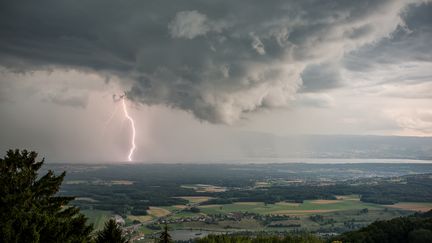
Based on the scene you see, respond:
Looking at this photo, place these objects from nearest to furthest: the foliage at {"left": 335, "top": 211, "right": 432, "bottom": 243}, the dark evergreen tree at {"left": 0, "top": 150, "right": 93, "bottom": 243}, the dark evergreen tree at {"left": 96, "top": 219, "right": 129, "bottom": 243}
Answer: the dark evergreen tree at {"left": 0, "top": 150, "right": 93, "bottom": 243} < the dark evergreen tree at {"left": 96, "top": 219, "right": 129, "bottom": 243} < the foliage at {"left": 335, "top": 211, "right": 432, "bottom": 243}

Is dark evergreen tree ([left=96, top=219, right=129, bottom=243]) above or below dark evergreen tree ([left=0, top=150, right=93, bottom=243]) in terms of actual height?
below

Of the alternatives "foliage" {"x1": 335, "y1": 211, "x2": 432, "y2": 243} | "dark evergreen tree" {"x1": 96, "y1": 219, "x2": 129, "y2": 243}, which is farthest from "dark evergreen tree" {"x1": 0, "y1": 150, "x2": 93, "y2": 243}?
"foliage" {"x1": 335, "y1": 211, "x2": 432, "y2": 243}

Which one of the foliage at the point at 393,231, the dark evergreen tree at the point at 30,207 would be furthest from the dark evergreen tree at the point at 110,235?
the foliage at the point at 393,231

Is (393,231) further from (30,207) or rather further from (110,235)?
(30,207)

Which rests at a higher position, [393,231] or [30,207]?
[30,207]

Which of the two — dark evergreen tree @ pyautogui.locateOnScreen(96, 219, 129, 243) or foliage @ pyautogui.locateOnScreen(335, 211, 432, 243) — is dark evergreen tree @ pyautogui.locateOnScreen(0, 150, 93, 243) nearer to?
dark evergreen tree @ pyautogui.locateOnScreen(96, 219, 129, 243)

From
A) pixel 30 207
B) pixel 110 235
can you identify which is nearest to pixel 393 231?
pixel 110 235

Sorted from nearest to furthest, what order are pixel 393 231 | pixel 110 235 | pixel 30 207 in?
1. pixel 30 207
2. pixel 110 235
3. pixel 393 231

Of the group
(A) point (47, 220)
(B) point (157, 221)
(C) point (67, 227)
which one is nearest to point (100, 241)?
(C) point (67, 227)
